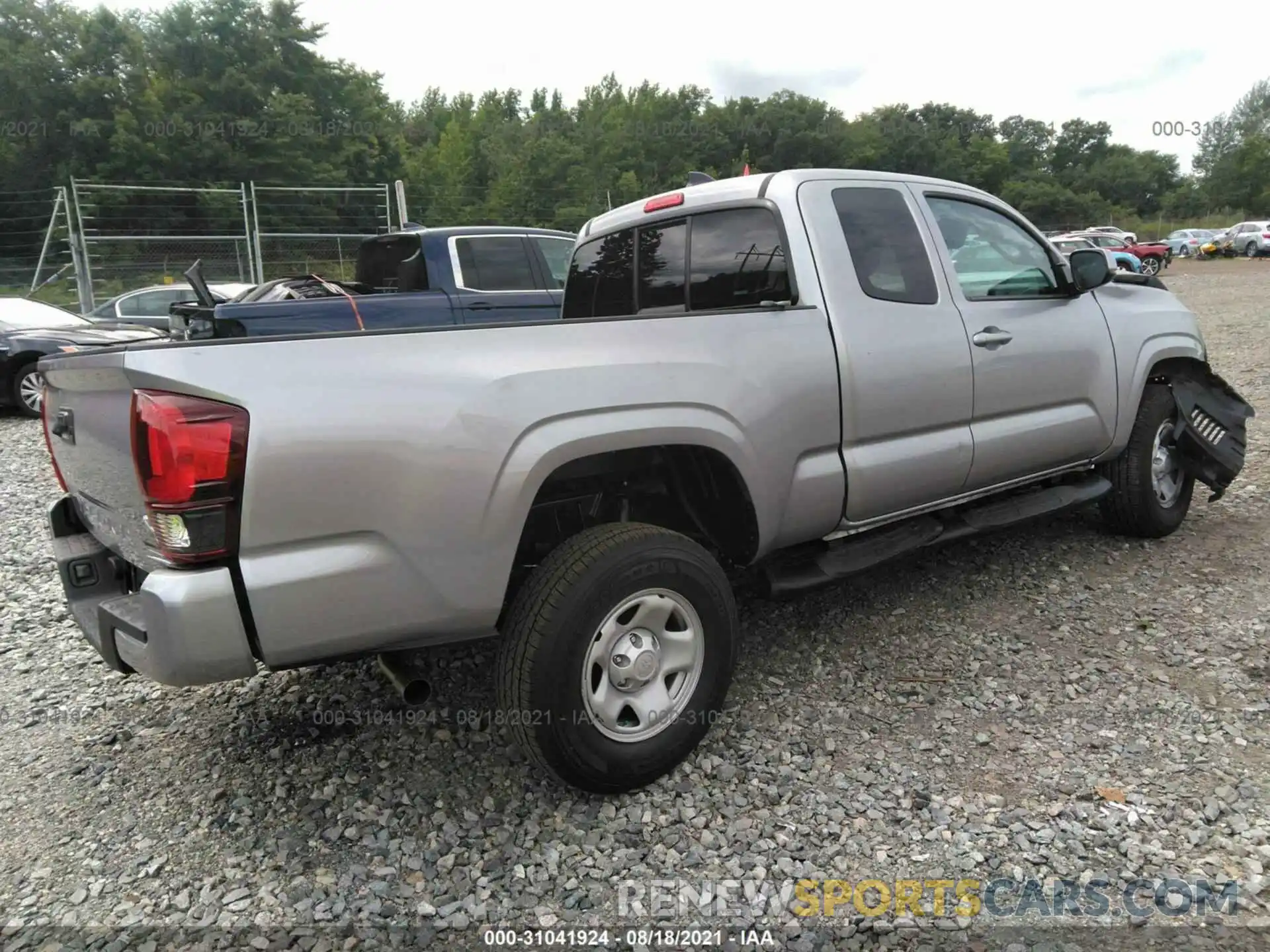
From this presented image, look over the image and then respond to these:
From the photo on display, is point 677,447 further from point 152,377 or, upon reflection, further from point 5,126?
point 5,126

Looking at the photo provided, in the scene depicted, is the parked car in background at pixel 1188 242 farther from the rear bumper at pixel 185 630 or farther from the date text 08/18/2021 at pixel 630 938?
the rear bumper at pixel 185 630

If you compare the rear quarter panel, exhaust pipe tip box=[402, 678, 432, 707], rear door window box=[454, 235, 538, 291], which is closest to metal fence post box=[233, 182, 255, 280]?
rear door window box=[454, 235, 538, 291]

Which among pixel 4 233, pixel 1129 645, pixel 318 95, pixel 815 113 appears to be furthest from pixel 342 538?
pixel 815 113

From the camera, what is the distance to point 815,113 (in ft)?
190

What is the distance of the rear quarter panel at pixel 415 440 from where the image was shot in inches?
78.7

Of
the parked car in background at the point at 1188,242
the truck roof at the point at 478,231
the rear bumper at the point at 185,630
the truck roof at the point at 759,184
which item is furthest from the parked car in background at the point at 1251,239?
the rear bumper at the point at 185,630

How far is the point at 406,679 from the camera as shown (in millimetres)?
2395

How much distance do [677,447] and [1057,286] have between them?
7.95ft

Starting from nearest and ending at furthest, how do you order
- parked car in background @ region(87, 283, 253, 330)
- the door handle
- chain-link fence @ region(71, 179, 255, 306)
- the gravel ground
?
the gravel ground, the door handle, parked car in background @ region(87, 283, 253, 330), chain-link fence @ region(71, 179, 255, 306)

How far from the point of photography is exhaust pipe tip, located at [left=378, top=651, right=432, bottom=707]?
2.38m

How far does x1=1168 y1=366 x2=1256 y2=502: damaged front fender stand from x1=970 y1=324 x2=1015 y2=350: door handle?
1.60m

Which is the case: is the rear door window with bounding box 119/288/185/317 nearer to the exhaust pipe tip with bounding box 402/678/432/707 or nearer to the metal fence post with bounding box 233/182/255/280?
the metal fence post with bounding box 233/182/255/280

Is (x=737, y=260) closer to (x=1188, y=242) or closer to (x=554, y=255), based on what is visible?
(x=554, y=255)

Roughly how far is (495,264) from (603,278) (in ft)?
11.9
